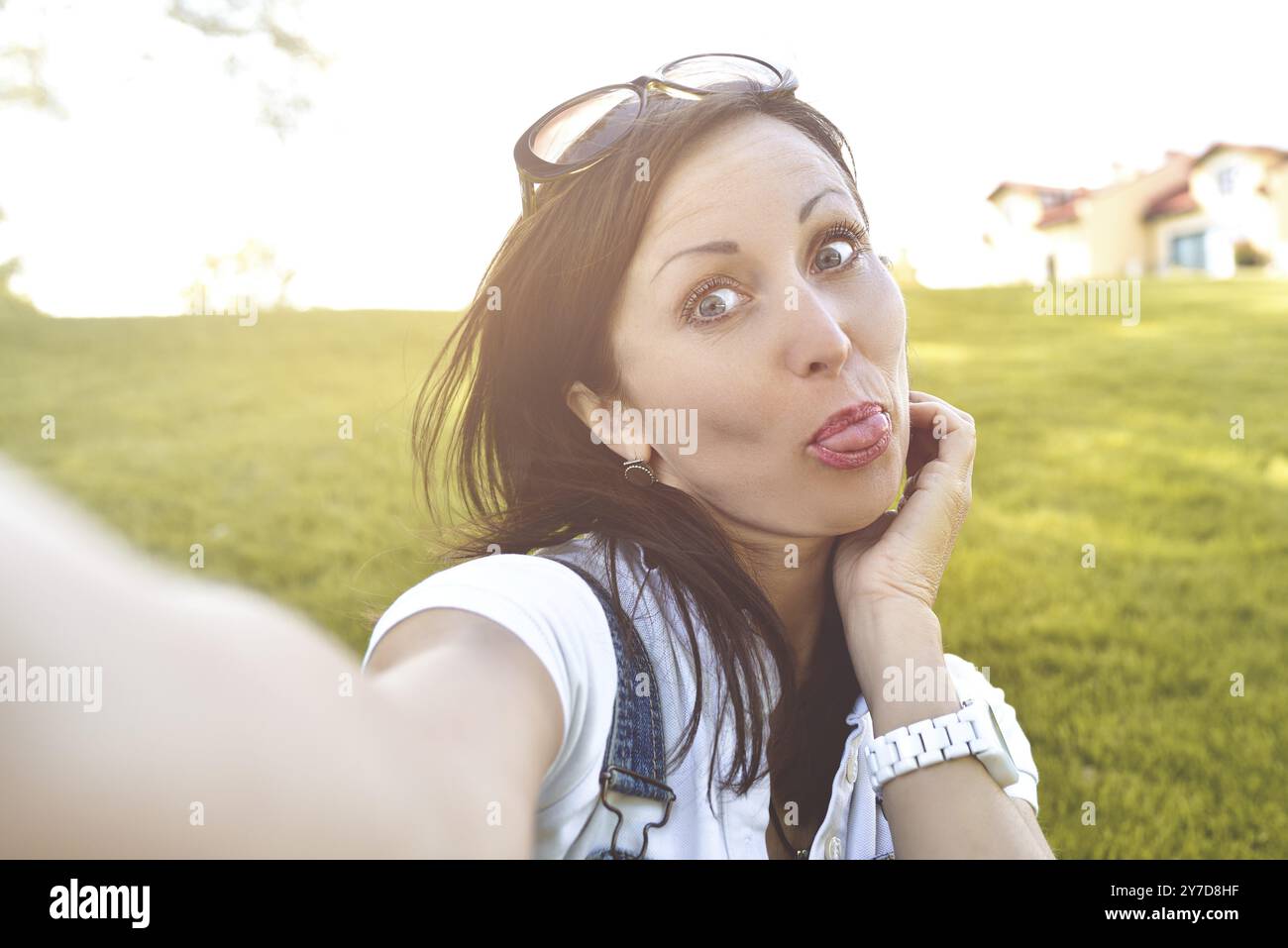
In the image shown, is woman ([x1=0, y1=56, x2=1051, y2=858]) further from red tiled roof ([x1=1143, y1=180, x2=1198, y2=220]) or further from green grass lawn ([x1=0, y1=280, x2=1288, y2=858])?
red tiled roof ([x1=1143, y1=180, x2=1198, y2=220])

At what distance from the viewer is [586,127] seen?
2111mm

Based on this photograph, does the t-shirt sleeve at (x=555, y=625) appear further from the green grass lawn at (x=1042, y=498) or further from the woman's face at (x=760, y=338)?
the green grass lawn at (x=1042, y=498)

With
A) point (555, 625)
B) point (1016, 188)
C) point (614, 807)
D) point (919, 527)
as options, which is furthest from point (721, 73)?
point (1016, 188)

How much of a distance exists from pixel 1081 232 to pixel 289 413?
961 inches

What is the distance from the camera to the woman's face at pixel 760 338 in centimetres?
187

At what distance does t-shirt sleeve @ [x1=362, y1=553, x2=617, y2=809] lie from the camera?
1.31 m

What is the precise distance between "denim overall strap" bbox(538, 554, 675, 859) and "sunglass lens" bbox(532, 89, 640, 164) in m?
0.93

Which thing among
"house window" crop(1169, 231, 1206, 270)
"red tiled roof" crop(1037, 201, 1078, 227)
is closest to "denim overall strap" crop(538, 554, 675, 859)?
"red tiled roof" crop(1037, 201, 1078, 227)

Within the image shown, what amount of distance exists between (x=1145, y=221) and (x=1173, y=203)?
34.6 inches

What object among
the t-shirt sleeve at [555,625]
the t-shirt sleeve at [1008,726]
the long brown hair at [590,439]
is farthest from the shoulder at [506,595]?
the t-shirt sleeve at [1008,726]

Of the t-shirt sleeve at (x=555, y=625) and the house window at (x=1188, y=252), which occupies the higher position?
the house window at (x=1188, y=252)

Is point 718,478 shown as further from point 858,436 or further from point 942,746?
point 942,746

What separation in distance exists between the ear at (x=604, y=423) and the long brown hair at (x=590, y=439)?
2 centimetres
